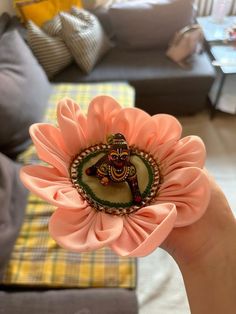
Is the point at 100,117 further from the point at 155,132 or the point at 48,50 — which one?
the point at 48,50

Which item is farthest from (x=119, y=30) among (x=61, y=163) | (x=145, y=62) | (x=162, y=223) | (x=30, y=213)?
(x=162, y=223)

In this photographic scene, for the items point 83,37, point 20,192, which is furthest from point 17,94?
point 83,37

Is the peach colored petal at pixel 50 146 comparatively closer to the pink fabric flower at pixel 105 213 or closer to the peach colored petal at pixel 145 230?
the pink fabric flower at pixel 105 213

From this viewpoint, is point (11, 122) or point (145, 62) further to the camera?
point (145, 62)

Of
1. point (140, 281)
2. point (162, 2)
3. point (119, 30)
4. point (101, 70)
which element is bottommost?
point (140, 281)

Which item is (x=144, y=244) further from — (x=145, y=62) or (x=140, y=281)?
(x=145, y=62)

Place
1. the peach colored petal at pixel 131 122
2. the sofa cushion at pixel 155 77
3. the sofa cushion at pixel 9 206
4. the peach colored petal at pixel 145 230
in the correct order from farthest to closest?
the sofa cushion at pixel 155 77 < the sofa cushion at pixel 9 206 < the peach colored petal at pixel 131 122 < the peach colored petal at pixel 145 230

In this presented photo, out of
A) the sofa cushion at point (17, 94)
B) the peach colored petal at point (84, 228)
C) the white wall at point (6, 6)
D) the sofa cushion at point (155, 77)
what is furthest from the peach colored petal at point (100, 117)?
the white wall at point (6, 6)
